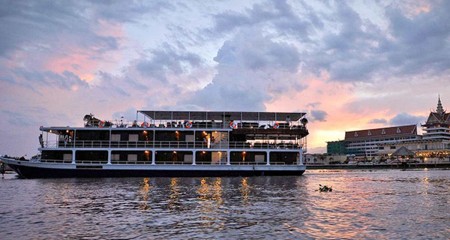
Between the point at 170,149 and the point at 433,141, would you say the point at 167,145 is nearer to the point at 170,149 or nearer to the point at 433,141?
the point at 170,149

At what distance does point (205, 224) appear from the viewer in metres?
16.7

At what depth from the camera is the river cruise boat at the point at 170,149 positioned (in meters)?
46.9

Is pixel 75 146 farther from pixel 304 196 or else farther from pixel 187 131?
pixel 304 196

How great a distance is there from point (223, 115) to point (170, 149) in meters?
8.87

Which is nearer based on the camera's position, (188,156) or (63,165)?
(63,165)

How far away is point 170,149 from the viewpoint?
48688mm

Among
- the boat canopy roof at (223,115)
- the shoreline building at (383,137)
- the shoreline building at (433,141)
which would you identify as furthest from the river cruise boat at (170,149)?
the shoreline building at (383,137)

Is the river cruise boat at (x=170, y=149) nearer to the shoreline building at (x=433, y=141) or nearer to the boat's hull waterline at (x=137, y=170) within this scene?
the boat's hull waterline at (x=137, y=170)

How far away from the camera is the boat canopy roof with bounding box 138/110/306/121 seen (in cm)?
5194

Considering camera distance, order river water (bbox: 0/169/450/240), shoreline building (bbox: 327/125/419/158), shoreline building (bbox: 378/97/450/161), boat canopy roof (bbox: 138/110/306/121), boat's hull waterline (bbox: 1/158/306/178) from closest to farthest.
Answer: river water (bbox: 0/169/450/240)
boat's hull waterline (bbox: 1/158/306/178)
boat canopy roof (bbox: 138/110/306/121)
shoreline building (bbox: 378/97/450/161)
shoreline building (bbox: 327/125/419/158)

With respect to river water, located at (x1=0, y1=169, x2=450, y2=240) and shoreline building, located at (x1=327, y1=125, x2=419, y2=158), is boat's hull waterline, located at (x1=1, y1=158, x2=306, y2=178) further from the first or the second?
shoreline building, located at (x1=327, y1=125, x2=419, y2=158)

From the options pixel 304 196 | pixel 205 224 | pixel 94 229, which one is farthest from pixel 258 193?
pixel 94 229

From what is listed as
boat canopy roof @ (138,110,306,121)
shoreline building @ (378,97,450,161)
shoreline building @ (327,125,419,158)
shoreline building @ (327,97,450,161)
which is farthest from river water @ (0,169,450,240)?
shoreline building @ (327,125,419,158)

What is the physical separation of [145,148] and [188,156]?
219 inches
